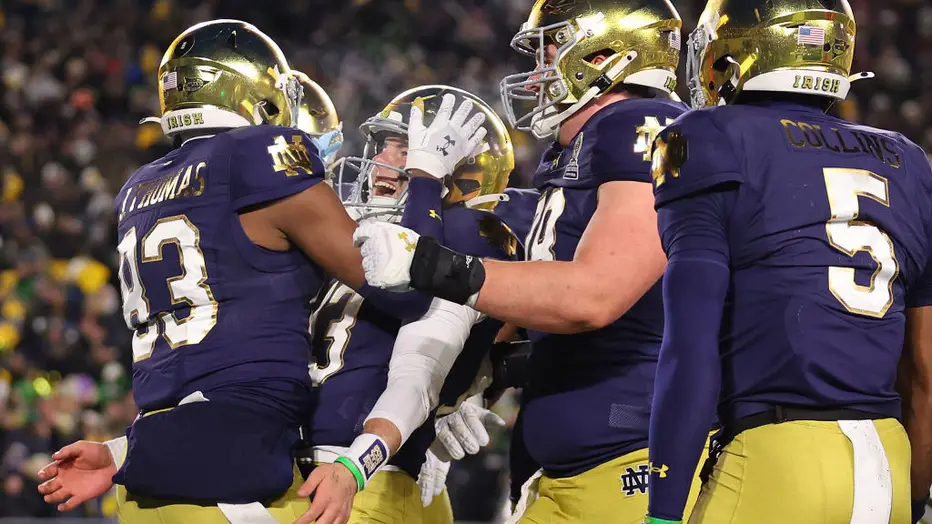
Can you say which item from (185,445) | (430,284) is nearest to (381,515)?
(185,445)

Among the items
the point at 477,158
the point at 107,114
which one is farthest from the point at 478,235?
the point at 107,114

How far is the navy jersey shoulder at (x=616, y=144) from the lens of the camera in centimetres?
263

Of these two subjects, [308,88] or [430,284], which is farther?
[308,88]

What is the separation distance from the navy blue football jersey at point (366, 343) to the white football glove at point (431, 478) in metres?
0.27

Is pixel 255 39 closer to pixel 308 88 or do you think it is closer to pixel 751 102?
pixel 308 88

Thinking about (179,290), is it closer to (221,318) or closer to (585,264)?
(221,318)

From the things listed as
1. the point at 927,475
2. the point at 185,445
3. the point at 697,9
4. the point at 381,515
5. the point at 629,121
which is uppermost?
the point at 697,9

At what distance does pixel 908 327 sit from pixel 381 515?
136 cm

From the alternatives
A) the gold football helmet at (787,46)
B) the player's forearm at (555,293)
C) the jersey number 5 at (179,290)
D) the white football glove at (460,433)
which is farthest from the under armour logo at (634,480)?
the jersey number 5 at (179,290)

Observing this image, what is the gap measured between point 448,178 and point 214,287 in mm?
836

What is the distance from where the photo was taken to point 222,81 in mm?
3004

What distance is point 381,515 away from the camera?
2.97 metres

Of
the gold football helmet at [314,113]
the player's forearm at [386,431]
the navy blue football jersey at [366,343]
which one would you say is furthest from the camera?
the gold football helmet at [314,113]

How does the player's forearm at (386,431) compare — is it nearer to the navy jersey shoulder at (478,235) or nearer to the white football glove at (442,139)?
the navy jersey shoulder at (478,235)
